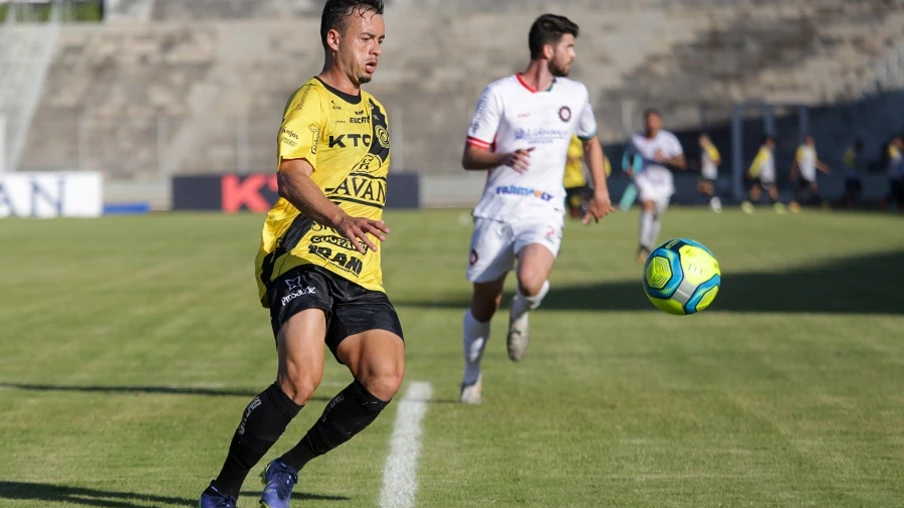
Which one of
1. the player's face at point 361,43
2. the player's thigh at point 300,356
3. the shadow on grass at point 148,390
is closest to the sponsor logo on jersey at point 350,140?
the player's face at point 361,43

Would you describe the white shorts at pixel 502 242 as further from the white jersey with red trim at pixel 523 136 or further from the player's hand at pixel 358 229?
the player's hand at pixel 358 229

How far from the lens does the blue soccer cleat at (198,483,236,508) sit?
608 cm

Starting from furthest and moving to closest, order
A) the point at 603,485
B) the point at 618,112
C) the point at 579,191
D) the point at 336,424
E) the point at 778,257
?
the point at 618,112, the point at 579,191, the point at 778,257, the point at 603,485, the point at 336,424

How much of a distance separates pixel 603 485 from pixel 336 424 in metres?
1.44

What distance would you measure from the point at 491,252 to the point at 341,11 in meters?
3.56

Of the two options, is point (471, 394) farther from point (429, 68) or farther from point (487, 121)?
point (429, 68)

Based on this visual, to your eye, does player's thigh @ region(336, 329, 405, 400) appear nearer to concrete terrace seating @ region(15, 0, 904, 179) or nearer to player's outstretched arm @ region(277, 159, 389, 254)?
player's outstretched arm @ region(277, 159, 389, 254)

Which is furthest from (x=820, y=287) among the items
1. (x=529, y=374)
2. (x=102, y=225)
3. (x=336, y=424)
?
(x=102, y=225)

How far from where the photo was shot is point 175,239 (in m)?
30.1

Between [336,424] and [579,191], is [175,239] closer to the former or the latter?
[579,191]

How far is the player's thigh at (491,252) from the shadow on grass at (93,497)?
10.0 ft

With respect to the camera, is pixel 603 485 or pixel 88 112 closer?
pixel 603 485

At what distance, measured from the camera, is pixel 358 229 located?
19.0 ft

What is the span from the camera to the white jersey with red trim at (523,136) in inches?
384
